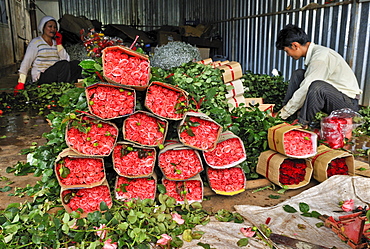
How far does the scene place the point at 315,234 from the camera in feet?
6.49

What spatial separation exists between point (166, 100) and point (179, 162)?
48 centimetres

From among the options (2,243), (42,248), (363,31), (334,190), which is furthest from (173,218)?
(363,31)

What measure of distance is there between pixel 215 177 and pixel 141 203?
665mm

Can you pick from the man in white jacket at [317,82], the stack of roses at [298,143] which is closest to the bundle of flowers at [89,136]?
the stack of roses at [298,143]

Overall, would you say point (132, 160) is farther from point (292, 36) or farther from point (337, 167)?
point (292, 36)

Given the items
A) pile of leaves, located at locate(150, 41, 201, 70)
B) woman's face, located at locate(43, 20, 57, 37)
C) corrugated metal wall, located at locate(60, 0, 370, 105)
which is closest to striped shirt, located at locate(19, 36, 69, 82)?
woman's face, located at locate(43, 20, 57, 37)

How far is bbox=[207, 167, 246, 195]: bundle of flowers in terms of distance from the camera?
254cm

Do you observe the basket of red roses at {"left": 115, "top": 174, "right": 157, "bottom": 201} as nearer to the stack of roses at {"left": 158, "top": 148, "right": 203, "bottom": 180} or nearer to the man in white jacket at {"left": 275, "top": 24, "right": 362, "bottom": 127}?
the stack of roses at {"left": 158, "top": 148, "right": 203, "bottom": 180}

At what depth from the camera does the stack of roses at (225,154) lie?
2482 mm

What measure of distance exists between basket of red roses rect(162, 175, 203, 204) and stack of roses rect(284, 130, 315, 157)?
0.81 meters

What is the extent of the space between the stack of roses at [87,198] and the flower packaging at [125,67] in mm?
777

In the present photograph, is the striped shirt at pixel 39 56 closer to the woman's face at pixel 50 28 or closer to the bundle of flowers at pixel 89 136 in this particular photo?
the woman's face at pixel 50 28

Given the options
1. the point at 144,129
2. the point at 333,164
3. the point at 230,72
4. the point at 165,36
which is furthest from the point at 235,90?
the point at 165,36

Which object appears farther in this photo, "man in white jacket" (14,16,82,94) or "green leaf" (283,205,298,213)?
"man in white jacket" (14,16,82,94)
